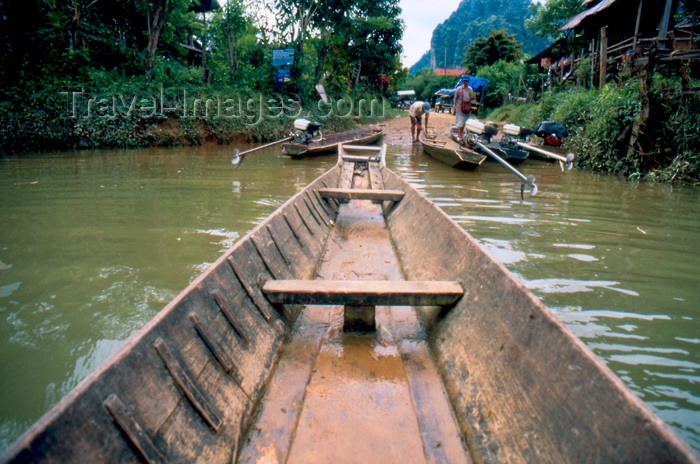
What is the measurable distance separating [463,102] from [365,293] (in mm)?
9414

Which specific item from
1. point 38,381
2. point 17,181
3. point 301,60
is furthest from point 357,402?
point 301,60

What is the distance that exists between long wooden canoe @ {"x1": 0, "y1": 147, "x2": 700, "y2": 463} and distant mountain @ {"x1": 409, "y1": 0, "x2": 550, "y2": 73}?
90195mm

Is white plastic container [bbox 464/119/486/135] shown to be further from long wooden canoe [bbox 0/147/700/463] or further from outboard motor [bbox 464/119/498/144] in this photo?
long wooden canoe [bbox 0/147/700/463]

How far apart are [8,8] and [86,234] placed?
36.2 ft

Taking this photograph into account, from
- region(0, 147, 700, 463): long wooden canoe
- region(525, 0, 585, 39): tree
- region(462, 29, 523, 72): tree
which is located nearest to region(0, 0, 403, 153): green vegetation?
region(0, 147, 700, 463): long wooden canoe

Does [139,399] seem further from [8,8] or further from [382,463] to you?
[8,8]

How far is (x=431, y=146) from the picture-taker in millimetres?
10055

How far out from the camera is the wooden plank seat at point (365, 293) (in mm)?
2184

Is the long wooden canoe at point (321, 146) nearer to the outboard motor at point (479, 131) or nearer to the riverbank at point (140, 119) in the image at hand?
the outboard motor at point (479, 131)

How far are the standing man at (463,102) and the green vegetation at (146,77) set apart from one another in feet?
26.1

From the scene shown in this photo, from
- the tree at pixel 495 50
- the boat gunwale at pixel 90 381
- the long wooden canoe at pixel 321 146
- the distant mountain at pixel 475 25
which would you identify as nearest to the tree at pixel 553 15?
the tree at pixel 495 50

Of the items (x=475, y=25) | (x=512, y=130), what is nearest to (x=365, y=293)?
(x=512, y=130)

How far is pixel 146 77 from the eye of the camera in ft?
44.4

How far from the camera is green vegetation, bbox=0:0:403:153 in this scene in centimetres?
1103
